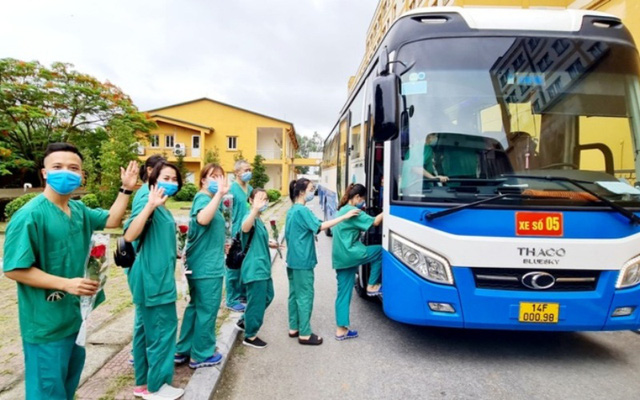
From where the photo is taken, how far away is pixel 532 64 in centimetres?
382

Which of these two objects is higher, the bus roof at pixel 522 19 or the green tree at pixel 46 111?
the green tree at pixel 46 111

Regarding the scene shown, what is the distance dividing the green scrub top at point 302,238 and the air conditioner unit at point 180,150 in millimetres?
28701

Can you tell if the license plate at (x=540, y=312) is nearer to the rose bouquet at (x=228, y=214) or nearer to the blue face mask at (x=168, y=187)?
the rose bouquet at (x=228, y=214)

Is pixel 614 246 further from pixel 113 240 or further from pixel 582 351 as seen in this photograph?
pixel 113 240

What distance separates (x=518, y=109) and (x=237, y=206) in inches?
122

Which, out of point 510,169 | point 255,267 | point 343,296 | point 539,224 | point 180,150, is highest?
point 180,150

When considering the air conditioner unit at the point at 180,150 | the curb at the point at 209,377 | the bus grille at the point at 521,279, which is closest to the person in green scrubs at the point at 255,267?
the curb at the point at 209,377

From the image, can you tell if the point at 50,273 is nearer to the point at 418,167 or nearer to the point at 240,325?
the point at 240,325

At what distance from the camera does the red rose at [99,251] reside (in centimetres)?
243

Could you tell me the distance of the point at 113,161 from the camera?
12070 millimetres

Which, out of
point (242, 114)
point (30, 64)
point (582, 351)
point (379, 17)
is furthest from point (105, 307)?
point (379, 17)

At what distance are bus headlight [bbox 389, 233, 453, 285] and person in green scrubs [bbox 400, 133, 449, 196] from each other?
493 millimetres

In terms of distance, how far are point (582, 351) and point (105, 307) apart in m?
5.62

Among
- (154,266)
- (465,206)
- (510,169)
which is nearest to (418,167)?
(465,206)
